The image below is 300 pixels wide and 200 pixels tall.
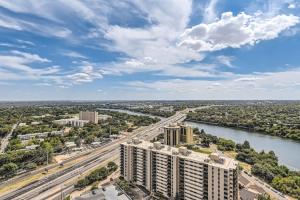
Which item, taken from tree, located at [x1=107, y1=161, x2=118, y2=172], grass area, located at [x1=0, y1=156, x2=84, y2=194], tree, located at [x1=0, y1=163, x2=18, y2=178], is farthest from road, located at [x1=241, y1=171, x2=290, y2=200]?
tree, located at [x1=0, y1=163, x2=18, y2=178]

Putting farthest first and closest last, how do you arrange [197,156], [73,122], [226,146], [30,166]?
1. [73,122]
2. [226,146]
3. [30,166]
4. [197,156]

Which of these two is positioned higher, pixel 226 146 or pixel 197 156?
pixel 197 156

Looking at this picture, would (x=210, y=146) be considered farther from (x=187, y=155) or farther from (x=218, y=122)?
(x=218, y=122)

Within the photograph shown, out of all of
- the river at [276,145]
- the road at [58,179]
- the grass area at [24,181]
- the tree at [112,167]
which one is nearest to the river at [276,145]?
the river at [276,145]

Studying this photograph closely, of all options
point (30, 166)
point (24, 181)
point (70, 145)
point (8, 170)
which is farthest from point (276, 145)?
point (8, 170)

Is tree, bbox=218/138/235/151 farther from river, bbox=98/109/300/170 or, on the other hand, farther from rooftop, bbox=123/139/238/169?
rooftop, bbox=123/139/238/169

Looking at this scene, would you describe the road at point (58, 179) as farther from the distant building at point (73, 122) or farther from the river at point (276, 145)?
the distant building at point (73, 122)

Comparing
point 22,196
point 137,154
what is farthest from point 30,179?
point 137,154

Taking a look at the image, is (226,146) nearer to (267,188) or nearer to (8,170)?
(267,188)
